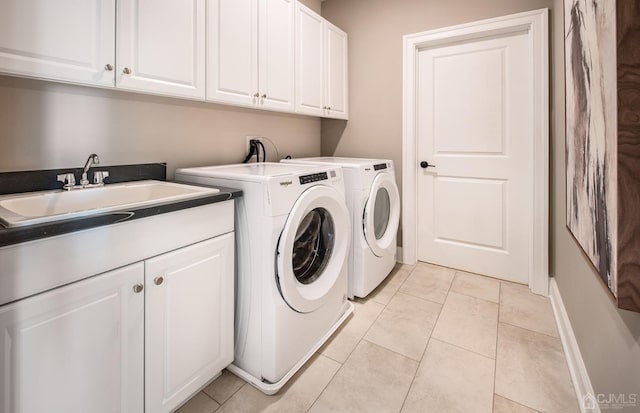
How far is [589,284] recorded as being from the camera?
1289mm

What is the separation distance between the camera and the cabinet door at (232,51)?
1.65 m

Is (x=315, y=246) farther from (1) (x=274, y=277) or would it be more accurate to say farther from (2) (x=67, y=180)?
(2) (x=67, y=180)

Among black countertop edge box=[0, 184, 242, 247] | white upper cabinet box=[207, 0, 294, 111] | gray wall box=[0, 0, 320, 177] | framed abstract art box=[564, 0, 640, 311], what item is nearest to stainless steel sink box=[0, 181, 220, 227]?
black countertop edge box=[0, 184, 242, 247]

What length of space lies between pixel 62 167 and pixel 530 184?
2939 mm

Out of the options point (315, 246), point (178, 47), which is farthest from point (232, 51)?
point (315, 246)

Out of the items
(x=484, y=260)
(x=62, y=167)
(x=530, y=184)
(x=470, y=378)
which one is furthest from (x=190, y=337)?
(x=530, y=184)

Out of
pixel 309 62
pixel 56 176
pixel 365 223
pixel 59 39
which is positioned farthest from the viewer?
pixel 309 62

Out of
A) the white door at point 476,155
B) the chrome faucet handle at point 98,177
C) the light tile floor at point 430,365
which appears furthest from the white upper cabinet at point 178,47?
the light tile floor at point 430,365

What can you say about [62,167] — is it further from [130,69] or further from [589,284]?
[589,284]

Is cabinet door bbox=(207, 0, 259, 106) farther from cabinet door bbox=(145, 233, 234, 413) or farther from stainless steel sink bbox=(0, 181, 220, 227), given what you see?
cabinet door bbox=(145, 233, 234, 413)

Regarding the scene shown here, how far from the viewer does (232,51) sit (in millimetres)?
1763

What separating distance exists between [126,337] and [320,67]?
2355 mm

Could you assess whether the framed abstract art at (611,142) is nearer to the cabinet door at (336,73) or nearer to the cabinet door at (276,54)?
the cabinet door at (276,54)

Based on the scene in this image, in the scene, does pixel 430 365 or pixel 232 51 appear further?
pixel 232 51
